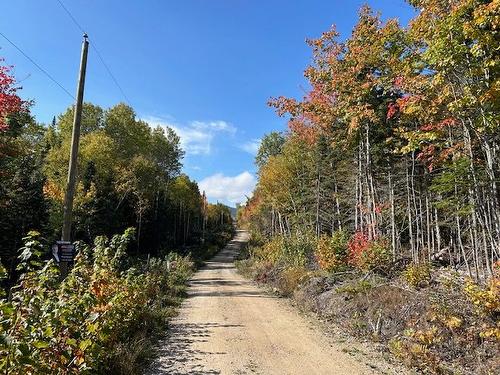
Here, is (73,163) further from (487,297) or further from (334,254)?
(334,254)

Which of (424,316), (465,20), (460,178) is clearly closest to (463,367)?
(424,316)

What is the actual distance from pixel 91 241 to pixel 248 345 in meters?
24.3

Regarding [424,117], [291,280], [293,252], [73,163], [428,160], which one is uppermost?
[424,117]

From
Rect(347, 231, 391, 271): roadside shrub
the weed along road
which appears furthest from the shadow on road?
Rect(347, 231, 391, 271): roadside shrub

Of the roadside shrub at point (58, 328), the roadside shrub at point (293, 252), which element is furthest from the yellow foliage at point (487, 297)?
the roadside shrub at point (293, 252)

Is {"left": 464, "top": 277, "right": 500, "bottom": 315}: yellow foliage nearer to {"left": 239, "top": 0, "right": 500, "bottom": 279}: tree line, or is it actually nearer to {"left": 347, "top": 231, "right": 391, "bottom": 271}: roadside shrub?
{"left": 239, "top": 0, "right": 500, "bottom": 279}: tree line

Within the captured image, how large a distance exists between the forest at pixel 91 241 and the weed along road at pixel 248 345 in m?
0.64

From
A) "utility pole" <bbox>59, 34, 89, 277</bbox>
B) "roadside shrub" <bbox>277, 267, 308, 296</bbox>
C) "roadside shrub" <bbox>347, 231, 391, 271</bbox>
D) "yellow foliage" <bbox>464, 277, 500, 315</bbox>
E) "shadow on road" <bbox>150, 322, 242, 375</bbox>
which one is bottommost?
"shadow on road" <bbox>150, 322, 242, 375</bbox>

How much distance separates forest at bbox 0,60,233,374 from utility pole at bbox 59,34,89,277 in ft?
2.06

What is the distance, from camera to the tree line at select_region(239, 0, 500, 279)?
7256 millimetres

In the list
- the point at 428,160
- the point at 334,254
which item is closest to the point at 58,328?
the point at 428,160

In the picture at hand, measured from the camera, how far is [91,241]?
28.8m

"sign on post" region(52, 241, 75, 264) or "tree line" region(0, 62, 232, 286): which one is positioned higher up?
"tree line" region(0, 62, 232, 286)

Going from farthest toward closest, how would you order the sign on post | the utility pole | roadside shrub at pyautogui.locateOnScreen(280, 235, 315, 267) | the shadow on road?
roadside shrub at pyautogui.locateOnScreen(280, 235, 315, 267), the utility pole, the sign on post, the shadow on road
